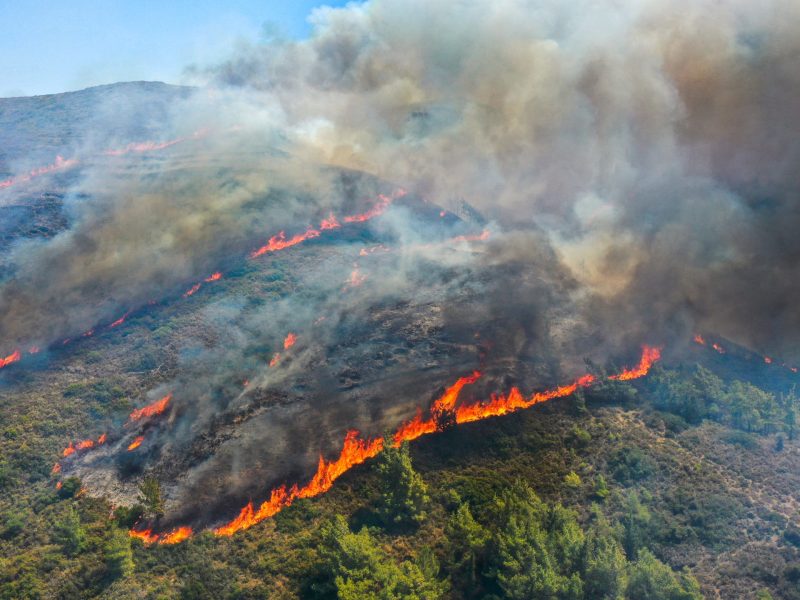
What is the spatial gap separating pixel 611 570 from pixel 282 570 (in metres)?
23.4

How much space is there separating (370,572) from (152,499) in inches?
805

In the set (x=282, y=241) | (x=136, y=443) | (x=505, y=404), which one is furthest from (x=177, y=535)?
(x=282, y=241)

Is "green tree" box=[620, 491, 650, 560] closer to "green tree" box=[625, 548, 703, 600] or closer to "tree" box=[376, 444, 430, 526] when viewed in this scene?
"green tree" box=[625, 548, 703, 600]

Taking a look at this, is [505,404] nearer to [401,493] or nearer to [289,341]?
[401,493]

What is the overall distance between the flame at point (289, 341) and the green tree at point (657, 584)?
41.7 m

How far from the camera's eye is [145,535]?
145 feet

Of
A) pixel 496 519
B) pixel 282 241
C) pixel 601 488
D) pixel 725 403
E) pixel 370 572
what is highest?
pixel 282 241

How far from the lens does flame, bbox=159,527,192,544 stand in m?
43.5

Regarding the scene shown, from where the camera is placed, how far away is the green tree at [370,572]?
35438mm

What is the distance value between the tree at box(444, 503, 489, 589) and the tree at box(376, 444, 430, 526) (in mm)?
2987

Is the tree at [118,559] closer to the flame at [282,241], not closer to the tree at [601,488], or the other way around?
the tree at [601,488]

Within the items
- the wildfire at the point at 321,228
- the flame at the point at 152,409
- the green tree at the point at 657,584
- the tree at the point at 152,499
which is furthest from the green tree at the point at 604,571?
the wildfire at the point at 321,228

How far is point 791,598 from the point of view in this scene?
3684 cm

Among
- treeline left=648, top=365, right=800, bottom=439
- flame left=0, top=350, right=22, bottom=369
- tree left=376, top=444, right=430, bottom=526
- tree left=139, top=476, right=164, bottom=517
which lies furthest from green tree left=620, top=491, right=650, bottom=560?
flame left=0, top=350, right=22, bottom=369
